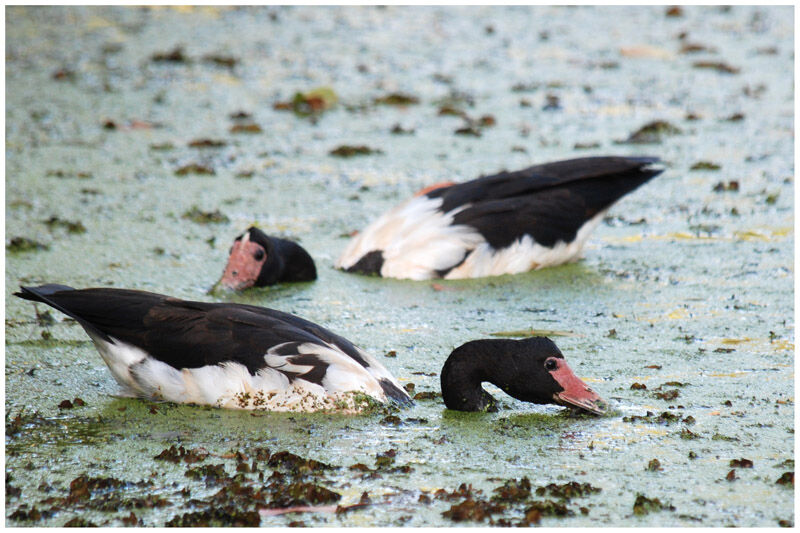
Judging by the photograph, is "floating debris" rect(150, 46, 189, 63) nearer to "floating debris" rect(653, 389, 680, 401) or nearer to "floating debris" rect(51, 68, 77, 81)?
"floating debris" rect(51, 68, 77, 81)

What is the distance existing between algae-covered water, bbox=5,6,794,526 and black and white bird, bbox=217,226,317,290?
10 cm

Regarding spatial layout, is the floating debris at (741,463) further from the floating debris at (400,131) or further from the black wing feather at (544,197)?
the floating debris at (400,131)

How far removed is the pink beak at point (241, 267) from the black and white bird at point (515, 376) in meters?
2.22

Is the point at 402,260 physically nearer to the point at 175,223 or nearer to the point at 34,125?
the point at 175,223

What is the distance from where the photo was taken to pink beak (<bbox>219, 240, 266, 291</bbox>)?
21.8ft

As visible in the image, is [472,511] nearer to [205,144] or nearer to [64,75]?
[205,144]

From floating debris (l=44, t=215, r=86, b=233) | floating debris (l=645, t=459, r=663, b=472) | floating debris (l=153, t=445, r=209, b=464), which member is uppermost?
floating debris (l=44, t=215, r=86, b=233)

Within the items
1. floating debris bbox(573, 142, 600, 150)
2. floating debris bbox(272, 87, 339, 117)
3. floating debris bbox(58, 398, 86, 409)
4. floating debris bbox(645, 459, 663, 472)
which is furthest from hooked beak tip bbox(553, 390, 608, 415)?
floating debris bbox(272, 87, 339, 117)

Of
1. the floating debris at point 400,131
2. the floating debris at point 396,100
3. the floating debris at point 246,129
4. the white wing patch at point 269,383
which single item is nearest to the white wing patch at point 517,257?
the white wing patch at point 269,383

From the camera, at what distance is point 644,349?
5.50 meters

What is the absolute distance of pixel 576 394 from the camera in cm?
459

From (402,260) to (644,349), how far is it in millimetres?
1833

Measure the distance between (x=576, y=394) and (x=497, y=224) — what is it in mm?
2496

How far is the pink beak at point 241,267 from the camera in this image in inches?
262
